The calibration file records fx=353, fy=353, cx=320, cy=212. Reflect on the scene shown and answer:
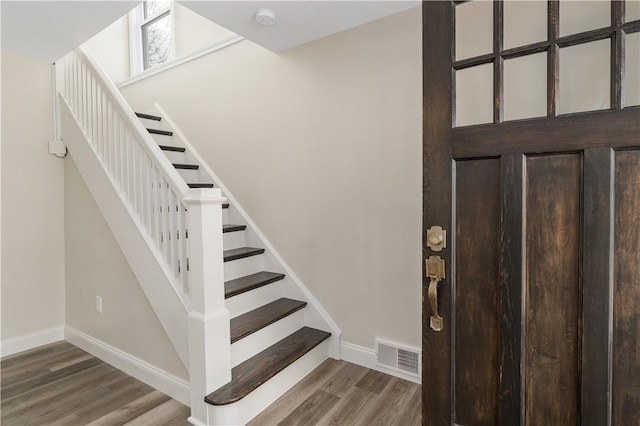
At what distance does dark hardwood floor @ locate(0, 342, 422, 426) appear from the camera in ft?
6.43

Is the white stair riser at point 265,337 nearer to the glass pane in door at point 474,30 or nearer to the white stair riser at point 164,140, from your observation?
the glass pane in door at point 474,30

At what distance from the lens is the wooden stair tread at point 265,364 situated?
1.85 meters

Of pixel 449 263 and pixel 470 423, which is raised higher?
pixel 449 263

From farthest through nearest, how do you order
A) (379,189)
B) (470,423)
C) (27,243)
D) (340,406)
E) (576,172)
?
(27,243)
(379,189)
(340,406)
(470,423)
(576,172)

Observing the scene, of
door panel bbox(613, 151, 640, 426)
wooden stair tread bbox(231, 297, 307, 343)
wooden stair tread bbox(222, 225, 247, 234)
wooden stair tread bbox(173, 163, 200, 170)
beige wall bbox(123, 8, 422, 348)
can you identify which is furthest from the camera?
wooden stair tread bbox(173, 163, 200, 170)

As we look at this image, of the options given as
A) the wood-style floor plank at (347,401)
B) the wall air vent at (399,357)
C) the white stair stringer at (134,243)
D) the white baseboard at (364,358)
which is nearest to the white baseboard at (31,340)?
the white stair stringer at (134,243)

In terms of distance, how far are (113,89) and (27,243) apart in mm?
1555

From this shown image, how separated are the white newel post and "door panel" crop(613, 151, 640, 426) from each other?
1.64 metres

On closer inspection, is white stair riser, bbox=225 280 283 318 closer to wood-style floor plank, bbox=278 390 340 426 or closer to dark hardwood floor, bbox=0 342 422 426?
dark hardwood floor, bbox=0 342 422 426

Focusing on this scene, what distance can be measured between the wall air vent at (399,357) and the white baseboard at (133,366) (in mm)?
1250

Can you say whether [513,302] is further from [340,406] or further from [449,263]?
[340,406]

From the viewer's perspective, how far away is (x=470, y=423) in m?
1.26

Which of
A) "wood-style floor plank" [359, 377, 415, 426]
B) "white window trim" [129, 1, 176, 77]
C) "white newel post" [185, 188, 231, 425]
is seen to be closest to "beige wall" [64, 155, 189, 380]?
"white newel post" [185, 188, 231, 425]

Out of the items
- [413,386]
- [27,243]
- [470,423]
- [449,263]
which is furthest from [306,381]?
[27,243]
